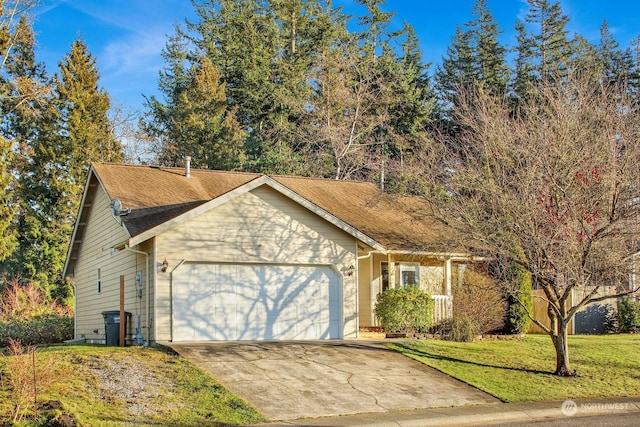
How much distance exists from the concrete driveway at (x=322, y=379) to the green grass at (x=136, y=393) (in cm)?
56

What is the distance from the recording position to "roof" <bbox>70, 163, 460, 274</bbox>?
754 inches

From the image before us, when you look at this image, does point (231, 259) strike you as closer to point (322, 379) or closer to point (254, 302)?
point (254, 302)

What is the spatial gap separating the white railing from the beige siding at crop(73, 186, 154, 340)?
9449 millimetres

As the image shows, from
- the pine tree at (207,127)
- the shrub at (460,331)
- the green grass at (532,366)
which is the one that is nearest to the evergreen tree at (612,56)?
the pine tree at (207,127)

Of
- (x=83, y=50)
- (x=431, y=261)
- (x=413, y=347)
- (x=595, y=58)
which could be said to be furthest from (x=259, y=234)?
(x=595, y=58)

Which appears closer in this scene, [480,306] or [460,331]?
[460,331]

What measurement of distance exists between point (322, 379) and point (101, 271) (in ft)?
36.3

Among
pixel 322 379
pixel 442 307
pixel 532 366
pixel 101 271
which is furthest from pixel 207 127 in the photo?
pixel 322 379

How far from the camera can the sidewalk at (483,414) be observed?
1154 cm

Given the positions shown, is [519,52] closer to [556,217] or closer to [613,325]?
[613,325]

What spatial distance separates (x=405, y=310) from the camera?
2075 cm

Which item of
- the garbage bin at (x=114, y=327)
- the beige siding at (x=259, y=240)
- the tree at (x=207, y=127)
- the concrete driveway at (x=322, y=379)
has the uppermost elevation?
the tree at (x=207, y=127)

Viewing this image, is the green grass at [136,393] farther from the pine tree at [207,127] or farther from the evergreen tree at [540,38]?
the evergreen tree at [540,38]

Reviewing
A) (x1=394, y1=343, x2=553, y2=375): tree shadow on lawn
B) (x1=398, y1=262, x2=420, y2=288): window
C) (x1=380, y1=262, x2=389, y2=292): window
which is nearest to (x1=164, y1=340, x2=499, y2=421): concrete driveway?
(x1=394, y1=343, x2=553, y2=375): tree shadow on lawn
